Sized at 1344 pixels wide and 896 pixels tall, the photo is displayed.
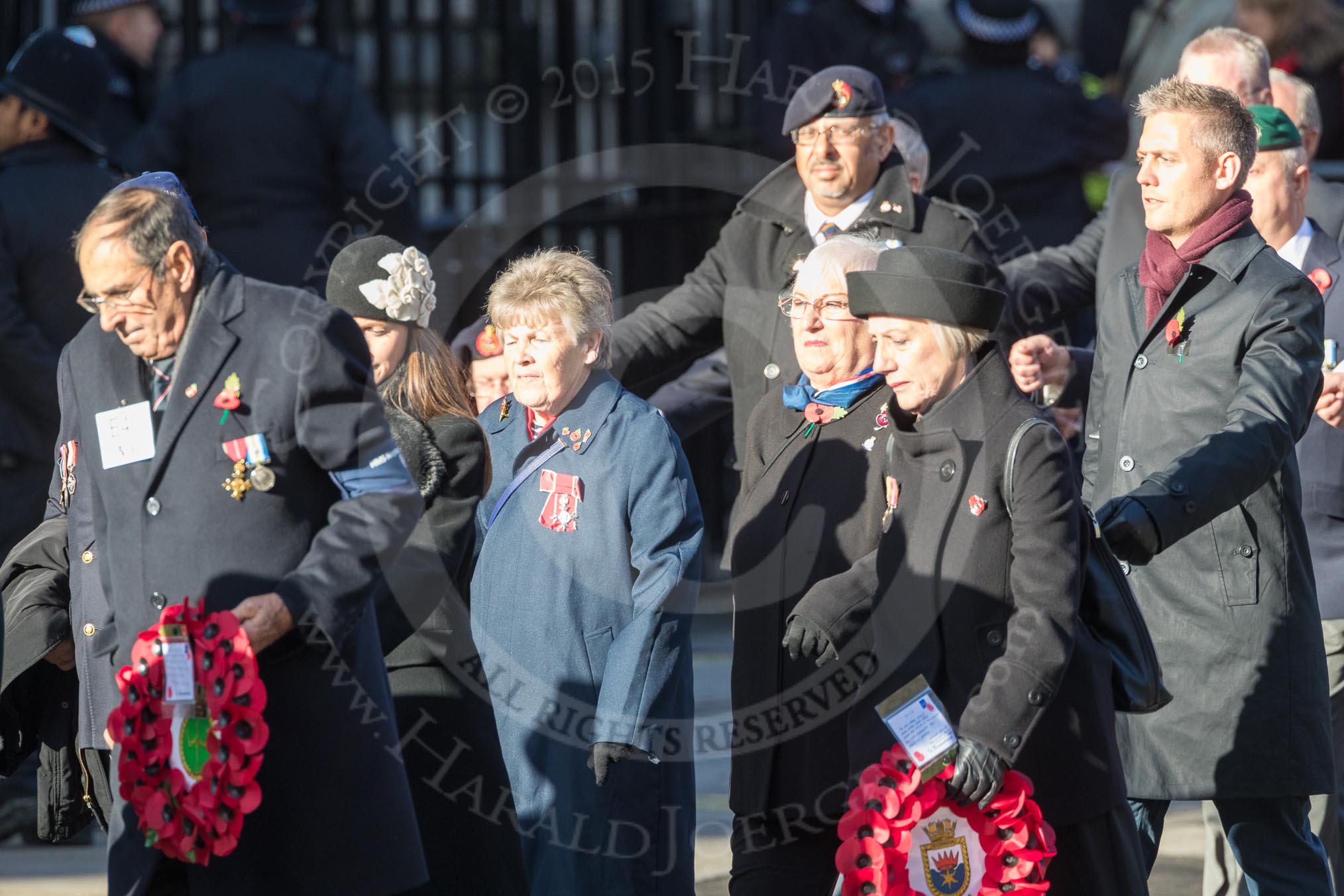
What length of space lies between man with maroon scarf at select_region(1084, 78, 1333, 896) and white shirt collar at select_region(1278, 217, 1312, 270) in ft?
2.36

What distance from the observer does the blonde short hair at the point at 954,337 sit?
373cm

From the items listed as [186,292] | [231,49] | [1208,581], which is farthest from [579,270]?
[231,49]

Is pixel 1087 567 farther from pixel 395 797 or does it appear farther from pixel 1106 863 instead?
pixel 395 797

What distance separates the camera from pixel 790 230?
5.56 meters

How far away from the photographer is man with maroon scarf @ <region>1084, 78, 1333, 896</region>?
4355 mm

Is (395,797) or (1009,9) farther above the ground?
(1009,9)

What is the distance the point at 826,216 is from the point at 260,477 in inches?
92.0

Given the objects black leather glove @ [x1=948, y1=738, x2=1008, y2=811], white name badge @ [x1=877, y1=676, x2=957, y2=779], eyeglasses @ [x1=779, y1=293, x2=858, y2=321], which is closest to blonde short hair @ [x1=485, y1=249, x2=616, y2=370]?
eyeglasses @ [x1=779, y1=293, x2=858, y2=321]

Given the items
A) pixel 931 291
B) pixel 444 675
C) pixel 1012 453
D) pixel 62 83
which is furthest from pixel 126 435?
pixel 62 83

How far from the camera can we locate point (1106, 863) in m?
3.79

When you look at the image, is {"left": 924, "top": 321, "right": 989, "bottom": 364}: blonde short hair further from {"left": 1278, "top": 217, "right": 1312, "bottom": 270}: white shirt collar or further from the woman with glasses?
{"left": 1278, "top": 217, "right": 1312, "bottom": 270}: white shirt collar

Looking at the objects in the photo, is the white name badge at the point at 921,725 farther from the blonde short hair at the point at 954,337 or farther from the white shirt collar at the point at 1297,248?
the white shirt collar at the point at 1297,248

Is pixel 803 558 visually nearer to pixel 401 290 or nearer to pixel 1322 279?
pixel 401 290

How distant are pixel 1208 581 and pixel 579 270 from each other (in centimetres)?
158
